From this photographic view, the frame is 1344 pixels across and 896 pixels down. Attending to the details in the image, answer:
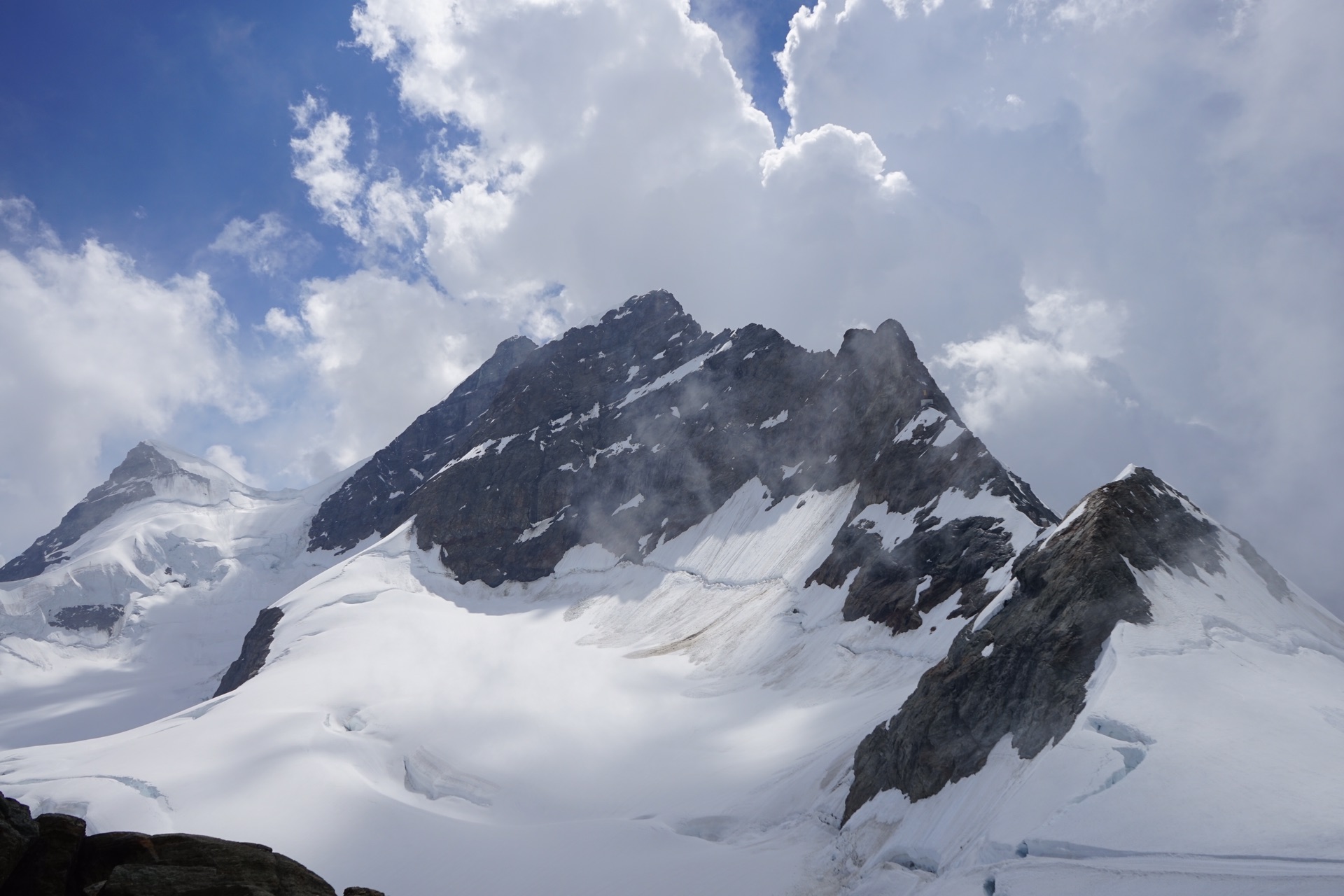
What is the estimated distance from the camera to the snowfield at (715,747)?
744 inches

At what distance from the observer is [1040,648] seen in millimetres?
26875

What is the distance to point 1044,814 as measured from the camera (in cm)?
1986

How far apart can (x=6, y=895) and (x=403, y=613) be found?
90.8 meters

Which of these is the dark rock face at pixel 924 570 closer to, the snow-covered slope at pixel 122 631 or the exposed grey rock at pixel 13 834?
the exposed grey rock at pixel 13 834

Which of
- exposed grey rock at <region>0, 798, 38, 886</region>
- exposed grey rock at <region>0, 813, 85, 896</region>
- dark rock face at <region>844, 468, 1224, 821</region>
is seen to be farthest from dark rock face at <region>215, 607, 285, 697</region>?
exposed grey rock at <region>0, 813, 85, 896</region>

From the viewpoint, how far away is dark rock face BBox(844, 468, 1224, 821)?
84.3 ft

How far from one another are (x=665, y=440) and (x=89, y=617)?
152384mm

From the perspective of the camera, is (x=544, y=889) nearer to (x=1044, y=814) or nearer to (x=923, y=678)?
(x=923, y=678)

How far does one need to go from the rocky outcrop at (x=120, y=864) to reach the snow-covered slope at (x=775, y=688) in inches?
654

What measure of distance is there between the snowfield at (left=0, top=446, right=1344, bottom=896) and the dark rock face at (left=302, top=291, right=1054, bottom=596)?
437cm

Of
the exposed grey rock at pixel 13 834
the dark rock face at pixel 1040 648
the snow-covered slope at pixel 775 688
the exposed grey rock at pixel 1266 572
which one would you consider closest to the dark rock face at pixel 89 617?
the snow-covered slope at pixel 775 688

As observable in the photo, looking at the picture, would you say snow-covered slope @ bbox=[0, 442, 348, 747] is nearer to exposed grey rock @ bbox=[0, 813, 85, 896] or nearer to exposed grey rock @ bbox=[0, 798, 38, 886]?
exposed grey rock @ bbox=[0, 798, 38, 886]

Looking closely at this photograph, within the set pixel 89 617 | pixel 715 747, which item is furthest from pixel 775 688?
pixel 89 617

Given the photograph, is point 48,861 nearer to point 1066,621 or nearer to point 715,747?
point 1066,621
